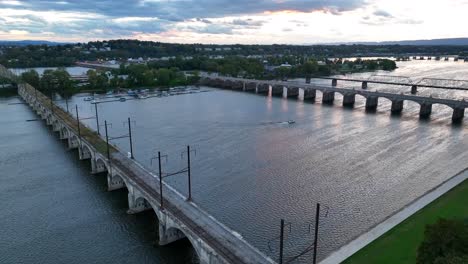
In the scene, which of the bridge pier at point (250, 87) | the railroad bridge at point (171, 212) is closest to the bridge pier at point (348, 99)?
the bridge pier at point (250, 87)

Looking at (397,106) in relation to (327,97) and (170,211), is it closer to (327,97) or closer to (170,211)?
(327,97)

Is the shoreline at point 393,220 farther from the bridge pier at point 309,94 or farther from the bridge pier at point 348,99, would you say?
the bridge pier at point 309,94

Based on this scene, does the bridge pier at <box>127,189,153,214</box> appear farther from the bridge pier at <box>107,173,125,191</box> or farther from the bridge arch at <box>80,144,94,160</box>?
the bridge arch at <box>80,144,94,160</box>

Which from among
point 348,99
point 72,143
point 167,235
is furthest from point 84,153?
point 348,99

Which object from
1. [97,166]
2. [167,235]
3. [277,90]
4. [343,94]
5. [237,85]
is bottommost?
[167,235]

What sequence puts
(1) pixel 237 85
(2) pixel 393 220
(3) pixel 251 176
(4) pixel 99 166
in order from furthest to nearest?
(1) pixel 237 85
(4) pixel 99 166
(3) pixel 251 176
(2) pixel 393 220

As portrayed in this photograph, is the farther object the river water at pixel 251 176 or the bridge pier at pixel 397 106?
the bridge pier at pixel 397 106
